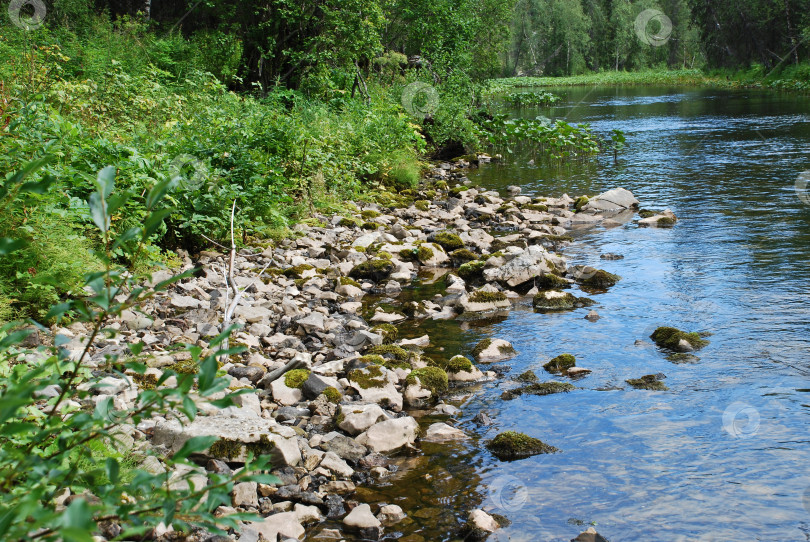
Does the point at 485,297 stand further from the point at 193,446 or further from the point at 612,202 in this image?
the point at 193,446

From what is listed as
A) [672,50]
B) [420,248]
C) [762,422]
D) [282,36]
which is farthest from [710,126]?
[672,50]

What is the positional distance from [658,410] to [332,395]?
2525 mm

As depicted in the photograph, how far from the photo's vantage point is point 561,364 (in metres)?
5.88

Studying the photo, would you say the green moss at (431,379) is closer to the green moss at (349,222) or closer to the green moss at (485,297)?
the green moss at (485,297)

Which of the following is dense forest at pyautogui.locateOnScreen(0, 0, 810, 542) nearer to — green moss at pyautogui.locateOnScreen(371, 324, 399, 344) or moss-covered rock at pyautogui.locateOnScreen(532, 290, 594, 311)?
green moss at pyautogui.locateOnScreen(371, 324, 399, 344)

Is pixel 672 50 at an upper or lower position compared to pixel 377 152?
upper

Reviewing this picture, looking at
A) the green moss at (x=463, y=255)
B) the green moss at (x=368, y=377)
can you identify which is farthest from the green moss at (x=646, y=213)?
the green moss at (x=368, y=377)

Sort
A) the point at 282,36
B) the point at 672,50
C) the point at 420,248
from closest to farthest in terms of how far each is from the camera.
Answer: the point at 420,248 < the point at 282,36 < the point at 672,50

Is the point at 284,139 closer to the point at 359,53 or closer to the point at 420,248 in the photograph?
the point at 420,248

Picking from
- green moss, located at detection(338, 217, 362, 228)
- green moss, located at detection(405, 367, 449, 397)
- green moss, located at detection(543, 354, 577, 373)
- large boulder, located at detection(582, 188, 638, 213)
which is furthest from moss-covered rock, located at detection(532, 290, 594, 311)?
large boulder, located at detection(582, 188, 638, 213)

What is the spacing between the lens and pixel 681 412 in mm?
4988

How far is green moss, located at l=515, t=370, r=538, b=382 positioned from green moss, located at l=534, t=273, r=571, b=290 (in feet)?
8.81

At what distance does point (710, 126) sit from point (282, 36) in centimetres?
1516


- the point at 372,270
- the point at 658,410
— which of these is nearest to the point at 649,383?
the point at 658,410
